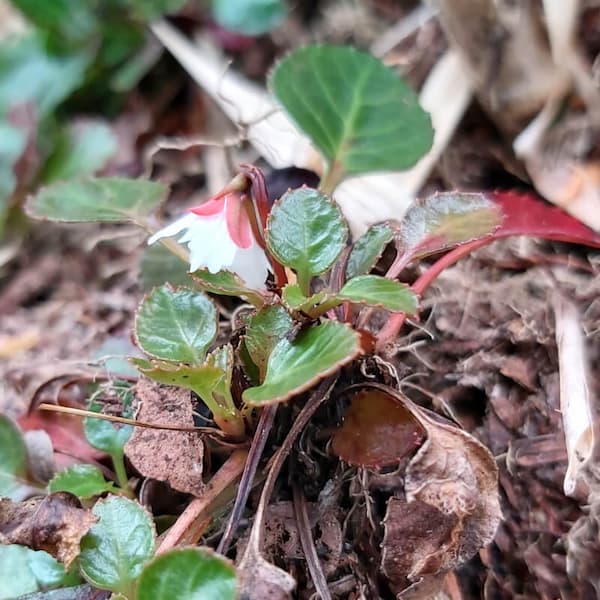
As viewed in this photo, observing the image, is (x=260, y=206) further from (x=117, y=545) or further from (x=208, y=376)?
(x=117, y=545)

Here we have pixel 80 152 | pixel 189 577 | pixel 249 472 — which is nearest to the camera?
pixel 189 577

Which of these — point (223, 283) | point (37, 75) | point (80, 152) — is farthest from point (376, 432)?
point (37, 75)

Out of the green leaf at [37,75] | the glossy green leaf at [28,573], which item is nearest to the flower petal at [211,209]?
the glossy green leaf at [28,573]

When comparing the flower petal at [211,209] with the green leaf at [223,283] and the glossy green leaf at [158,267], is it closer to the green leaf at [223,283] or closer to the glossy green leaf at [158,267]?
the green leaf at [223,283]

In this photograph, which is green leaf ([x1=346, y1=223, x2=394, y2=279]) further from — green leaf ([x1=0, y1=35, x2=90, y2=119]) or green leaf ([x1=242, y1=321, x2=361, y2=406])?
green leaf ([x1=0, y1=35, x2=90, y2=119])

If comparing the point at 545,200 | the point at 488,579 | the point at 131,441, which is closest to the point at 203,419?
the point at 131,441

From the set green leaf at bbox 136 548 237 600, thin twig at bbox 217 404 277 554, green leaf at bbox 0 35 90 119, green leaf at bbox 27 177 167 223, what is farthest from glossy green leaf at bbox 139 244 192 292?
green leaf at bbox 0 35 90 119
